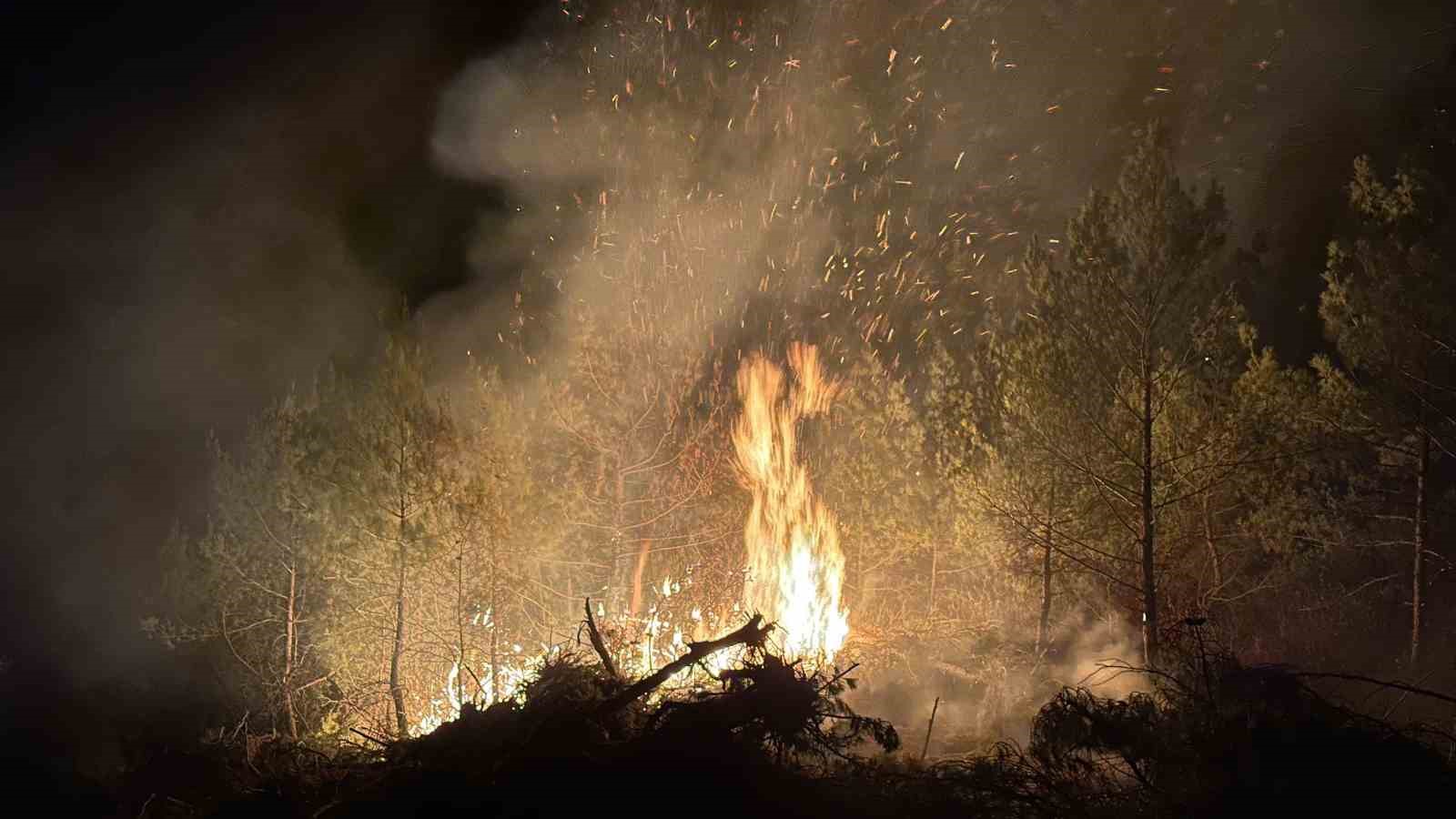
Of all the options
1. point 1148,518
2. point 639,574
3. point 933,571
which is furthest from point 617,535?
point 1148,518

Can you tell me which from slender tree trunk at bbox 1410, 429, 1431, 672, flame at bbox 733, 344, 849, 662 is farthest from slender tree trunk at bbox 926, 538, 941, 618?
slender tree trunk at bbox 1410, 429, 1431, 672

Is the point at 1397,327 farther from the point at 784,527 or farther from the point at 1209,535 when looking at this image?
the point at 784,527

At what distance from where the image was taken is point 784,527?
19641mm

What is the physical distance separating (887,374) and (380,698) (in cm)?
1665

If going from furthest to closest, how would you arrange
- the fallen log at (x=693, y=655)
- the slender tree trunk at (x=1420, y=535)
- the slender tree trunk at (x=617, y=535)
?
the slender tree trunk at (x=617, y=535), the slender tree trunk at (x=1420, y=535), the fallen log at (x=693, y=655)

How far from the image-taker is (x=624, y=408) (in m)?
23.0

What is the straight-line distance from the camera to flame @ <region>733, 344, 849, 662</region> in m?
17.9

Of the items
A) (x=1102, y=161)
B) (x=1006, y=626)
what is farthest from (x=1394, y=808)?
(x=1102, y=161)

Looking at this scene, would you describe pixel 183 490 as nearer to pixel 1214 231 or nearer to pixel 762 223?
pixel 762 223

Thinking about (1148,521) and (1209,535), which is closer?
(1148,521)

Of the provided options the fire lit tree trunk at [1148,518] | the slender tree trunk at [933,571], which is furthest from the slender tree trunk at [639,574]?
the fire lit tree trunk at [1148,518]

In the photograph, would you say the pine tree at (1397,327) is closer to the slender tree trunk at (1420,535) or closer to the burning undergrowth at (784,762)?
the slender tree trunk at (1420,535)

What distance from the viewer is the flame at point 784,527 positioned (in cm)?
1794

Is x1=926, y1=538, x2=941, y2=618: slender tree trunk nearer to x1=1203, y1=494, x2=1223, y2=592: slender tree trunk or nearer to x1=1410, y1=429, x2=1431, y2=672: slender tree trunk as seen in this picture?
x1=1203, y1=494, x2=1223, y2=592: slender tree trunk
